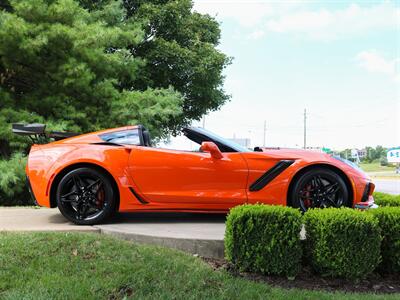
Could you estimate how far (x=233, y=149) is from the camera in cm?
513

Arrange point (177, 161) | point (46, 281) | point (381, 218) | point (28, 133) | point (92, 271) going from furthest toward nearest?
1. point (28, 133)
2. point (177, 161)
3. point (381, 218)
4. point (92, 271)
5. point (46, 281)

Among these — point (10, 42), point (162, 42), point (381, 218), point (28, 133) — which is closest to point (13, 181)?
point (10, 42)

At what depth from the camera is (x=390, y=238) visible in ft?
13.8

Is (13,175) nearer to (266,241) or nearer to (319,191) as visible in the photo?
(319,191)

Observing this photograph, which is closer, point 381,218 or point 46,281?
point 46,281

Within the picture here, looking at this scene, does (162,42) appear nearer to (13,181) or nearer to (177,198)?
(13,181)

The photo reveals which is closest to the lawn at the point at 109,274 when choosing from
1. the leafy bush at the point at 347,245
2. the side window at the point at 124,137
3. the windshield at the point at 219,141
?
the leafy bush at the point at 347,245

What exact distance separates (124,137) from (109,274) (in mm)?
2040

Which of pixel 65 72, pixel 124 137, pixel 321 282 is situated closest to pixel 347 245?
pixel 321 282

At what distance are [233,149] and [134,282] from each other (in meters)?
2.17

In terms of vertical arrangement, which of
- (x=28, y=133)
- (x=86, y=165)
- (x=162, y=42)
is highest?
(x=162, y=42)

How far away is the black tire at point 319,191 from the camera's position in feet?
16.3

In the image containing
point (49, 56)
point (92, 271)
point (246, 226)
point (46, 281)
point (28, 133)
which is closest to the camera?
point (46, 281)

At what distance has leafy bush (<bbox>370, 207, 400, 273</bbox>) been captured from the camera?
4.19 m
